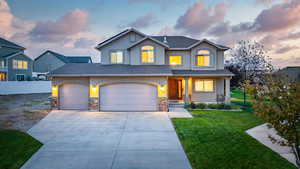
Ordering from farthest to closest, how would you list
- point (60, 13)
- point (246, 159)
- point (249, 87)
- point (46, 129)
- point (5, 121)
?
point (60, 13), point (5, 121), point (46, 129), point (246, 159), point (249, 87)

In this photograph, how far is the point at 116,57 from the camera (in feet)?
48.1

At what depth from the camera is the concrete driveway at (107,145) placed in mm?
4633

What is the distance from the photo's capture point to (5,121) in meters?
9.10

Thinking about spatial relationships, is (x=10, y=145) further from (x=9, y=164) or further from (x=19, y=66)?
(x=19, y=66)

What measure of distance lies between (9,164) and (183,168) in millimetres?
5275

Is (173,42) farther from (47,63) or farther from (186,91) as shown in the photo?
(47,63)

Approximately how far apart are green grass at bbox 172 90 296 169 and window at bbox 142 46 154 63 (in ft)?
25.4

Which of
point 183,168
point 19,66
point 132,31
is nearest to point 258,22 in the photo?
point 132,31

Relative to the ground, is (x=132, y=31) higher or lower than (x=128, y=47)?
higher

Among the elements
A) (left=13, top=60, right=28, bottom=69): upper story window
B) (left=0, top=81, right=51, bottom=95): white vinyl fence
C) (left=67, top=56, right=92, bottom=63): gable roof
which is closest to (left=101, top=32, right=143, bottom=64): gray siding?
(left=0, top=81, right=51, bottom=95): white vinyl fence

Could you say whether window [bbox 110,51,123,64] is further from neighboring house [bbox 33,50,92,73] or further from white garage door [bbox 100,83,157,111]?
neighboring house [bbox 33,50,92,73]

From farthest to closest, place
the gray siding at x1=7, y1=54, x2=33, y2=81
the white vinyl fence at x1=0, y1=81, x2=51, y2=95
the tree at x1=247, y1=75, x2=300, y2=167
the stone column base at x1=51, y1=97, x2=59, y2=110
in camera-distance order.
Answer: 1. the gray siding at x1=7, y1=54, x2=33, y2=81
2. the white vinyl fence at x1=0, y1=81, x2=51, y2=95
3. the stone column base at x1=51, y1=97, x2=59, y2=110
4. the tree at x1=247, y1=75, x2=300, y2=167

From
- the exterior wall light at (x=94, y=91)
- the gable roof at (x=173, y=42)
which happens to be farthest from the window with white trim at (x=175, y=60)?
the exterior wall light at (x=94, y=91)

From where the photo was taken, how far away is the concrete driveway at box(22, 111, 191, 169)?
463cm
